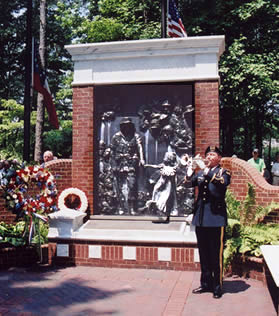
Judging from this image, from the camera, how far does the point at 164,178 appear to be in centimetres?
845

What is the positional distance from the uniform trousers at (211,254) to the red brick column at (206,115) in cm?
244

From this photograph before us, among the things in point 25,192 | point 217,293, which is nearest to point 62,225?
point 25,192

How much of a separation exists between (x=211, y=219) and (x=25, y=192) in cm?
330

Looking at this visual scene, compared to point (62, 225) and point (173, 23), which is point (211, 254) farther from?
point (173, 23)

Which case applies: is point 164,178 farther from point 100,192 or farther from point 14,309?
point 14,309

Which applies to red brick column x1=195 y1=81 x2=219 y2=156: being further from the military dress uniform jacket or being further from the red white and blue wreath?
the red white and blue wreath

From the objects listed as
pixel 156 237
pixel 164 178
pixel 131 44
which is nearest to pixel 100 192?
pixel 164 178

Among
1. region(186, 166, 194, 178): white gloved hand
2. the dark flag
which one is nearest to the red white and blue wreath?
region(186, 166, 194, 178): white gloved hand

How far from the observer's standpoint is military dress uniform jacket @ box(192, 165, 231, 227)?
5.88 metres

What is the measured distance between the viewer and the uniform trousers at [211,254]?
5.87 meters

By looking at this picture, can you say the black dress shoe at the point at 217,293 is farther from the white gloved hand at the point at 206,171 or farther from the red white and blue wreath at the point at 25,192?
the red white and blue wreath at the point at 25,192

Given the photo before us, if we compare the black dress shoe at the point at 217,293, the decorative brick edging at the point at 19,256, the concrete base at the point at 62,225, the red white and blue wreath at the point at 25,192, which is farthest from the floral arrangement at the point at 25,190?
the black dress shoe at the point at 217,293

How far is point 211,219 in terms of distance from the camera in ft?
19.3

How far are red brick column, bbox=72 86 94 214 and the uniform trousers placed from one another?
313 cm
